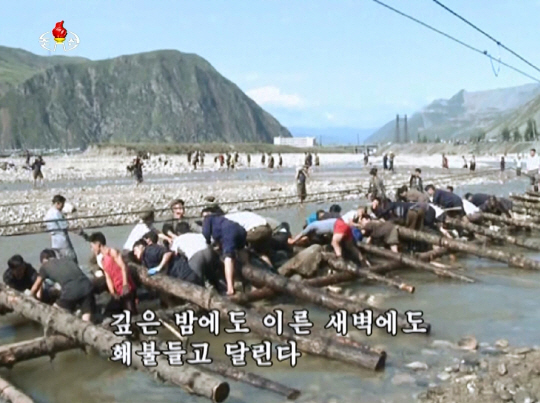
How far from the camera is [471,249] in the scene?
54.5 feet

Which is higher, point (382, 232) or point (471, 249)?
point (382, 232)

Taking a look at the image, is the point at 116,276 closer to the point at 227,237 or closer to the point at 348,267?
the point at 227,237

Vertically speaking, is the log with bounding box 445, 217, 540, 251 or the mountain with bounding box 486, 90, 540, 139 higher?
the mountain with bounding box 486, 90, 540, 139

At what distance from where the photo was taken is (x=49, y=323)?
9.24m

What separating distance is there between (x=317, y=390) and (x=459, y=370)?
1808mm

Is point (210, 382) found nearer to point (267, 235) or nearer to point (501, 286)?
point (267, 235)

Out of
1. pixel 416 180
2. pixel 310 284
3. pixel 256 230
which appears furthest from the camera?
pixel 416 180

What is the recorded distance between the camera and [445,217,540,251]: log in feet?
61.8

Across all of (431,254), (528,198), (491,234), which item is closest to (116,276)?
(431,254)

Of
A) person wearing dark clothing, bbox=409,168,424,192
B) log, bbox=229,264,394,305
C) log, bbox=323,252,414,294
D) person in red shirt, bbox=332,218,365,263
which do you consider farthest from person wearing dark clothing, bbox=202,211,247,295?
person wearing dark clothing, bbox=409,168,424,192

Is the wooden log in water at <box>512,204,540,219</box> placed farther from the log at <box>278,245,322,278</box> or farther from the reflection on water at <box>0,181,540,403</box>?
the log at <box>278,245,322,278</box>

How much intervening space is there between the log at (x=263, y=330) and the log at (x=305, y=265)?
3.30 m

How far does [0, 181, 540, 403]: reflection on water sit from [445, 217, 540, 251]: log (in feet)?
12.7

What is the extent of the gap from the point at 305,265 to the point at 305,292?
7.66ft
